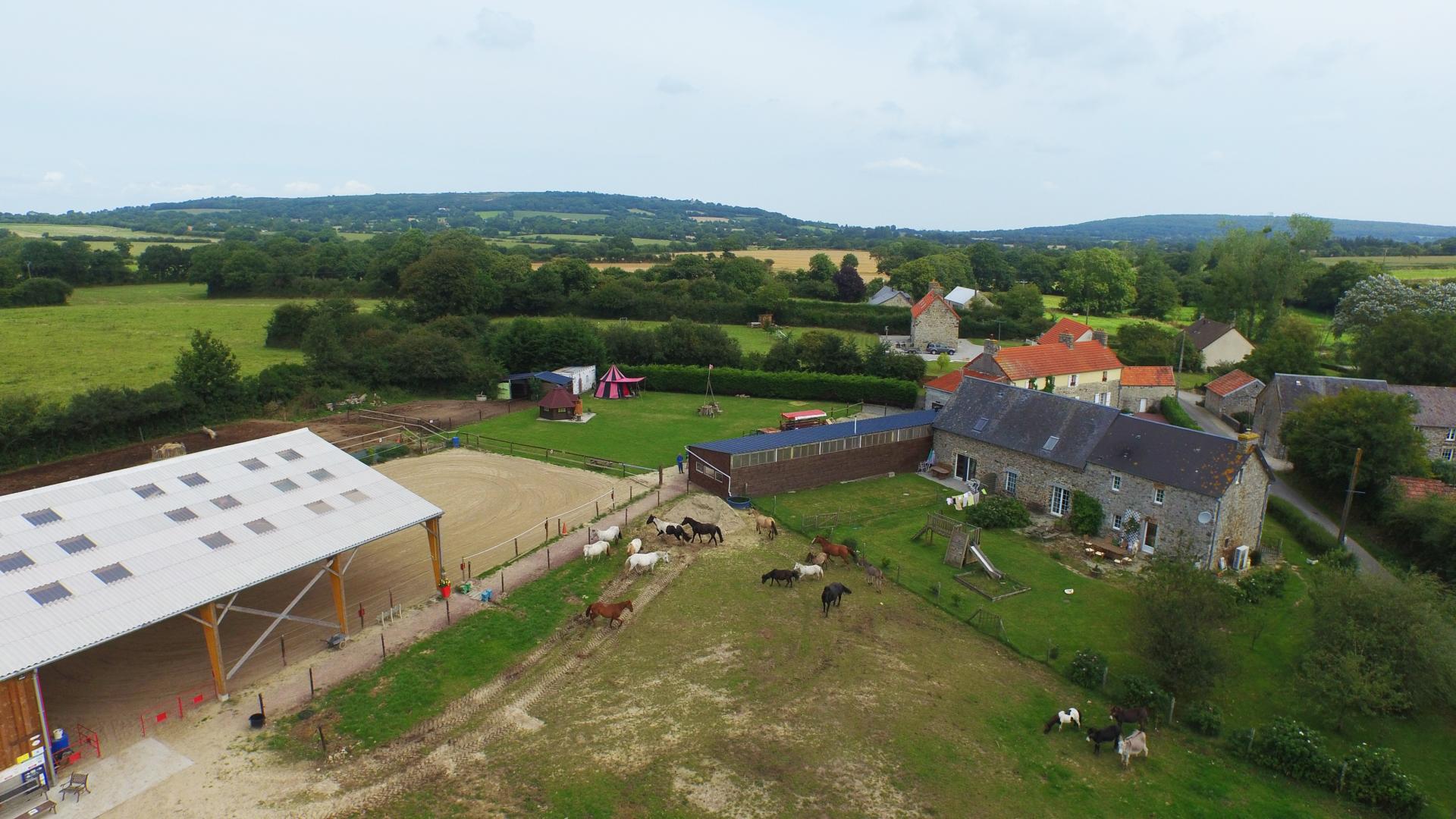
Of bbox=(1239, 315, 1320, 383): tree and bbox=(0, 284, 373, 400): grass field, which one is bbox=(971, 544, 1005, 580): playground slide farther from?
bbox=(0, 284, 373, 400): grass field

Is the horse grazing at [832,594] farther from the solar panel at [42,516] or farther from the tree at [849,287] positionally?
the tree at [849,287]

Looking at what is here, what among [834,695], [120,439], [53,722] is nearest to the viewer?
[53,722]

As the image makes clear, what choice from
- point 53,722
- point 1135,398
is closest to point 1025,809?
point 53,722

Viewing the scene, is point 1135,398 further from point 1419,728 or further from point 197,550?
point 197,550

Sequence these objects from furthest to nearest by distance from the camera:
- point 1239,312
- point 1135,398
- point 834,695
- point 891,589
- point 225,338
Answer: point 1239,312, point 225,338, point 1135,398, point 891,589, point 834,695

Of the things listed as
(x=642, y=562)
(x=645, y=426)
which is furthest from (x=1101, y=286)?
(x=642, y=562)

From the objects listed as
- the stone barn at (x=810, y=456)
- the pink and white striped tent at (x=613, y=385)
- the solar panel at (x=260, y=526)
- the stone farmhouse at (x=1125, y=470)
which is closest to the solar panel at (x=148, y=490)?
the solar panel at (x=260, y=526)

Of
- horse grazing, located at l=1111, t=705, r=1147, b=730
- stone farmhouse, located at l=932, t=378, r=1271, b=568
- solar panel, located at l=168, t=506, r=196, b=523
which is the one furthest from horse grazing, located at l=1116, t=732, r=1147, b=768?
solar panel, located at l=168, t=506, r=196, b=523
